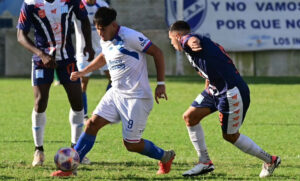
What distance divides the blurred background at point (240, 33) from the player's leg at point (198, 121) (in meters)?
16.7

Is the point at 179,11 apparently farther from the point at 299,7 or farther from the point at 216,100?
the point at 216,100

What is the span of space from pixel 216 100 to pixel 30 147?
347 cm

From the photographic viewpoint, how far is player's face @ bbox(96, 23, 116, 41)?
754 centimetres

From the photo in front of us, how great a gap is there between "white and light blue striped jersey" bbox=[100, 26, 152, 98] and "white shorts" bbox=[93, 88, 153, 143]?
0.21 ft

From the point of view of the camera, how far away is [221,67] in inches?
302

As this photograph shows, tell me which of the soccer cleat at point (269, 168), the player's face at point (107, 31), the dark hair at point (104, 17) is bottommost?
the soccer cleat at point (269, 168)

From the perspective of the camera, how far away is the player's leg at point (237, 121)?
7.70 metres

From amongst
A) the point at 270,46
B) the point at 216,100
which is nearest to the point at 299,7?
the point at 270,46

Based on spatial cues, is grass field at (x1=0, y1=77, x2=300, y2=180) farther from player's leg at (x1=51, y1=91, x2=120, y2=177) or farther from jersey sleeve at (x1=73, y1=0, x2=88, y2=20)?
jersey sleeve at (x1=73, y1=0, x2=88, y2=20)

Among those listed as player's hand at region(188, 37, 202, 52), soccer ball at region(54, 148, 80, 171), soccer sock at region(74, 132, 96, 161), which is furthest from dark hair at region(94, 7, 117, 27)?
soccer ball at region(54, 148, 80, 171)

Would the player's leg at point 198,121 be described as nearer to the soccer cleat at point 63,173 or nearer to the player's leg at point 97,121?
the player's leg at point 97,121

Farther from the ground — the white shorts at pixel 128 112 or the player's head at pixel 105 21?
the player's head at pixel 105 21

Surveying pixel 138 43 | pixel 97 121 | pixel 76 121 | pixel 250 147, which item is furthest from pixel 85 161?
pixel 250 147

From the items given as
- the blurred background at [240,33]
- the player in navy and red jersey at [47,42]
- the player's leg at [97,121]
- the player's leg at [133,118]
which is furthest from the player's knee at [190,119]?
the blurred background at [240,33]
